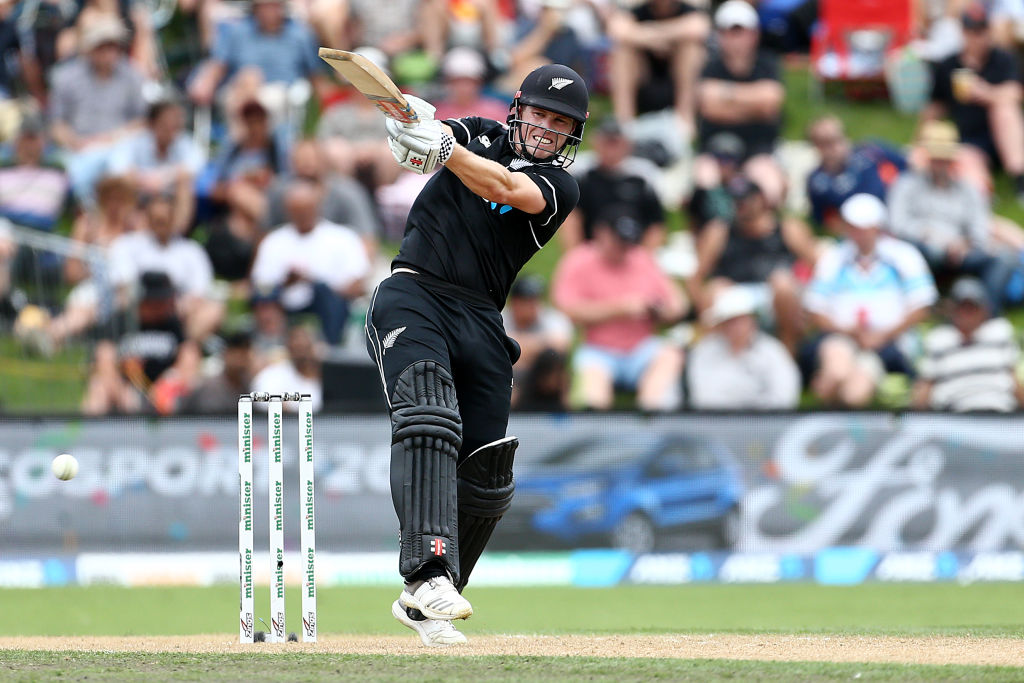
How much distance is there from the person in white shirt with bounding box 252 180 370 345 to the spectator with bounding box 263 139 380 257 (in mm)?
230

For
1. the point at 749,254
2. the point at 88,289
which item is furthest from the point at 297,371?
the point at 749,254

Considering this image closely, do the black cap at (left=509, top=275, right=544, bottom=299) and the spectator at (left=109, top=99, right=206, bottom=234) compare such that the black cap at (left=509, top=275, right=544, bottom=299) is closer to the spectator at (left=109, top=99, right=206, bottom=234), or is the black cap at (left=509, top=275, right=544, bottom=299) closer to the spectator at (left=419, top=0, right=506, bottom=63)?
the spectator at (left=109, top=99, right=206, bottom=234)

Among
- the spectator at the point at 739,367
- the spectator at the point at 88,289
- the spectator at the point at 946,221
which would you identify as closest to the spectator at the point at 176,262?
the spectator at the point at 88,289

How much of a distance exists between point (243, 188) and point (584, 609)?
632 cm

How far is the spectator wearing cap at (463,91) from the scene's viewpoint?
14168 mm

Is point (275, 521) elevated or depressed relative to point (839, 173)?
depressed

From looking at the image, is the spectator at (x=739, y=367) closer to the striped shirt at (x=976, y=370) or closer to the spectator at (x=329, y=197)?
the striped shirt at (x=976, y=370)

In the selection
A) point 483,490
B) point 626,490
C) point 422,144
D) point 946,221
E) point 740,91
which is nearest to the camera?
point 422,144

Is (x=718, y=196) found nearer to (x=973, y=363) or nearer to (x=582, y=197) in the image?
(x=582, y=197)

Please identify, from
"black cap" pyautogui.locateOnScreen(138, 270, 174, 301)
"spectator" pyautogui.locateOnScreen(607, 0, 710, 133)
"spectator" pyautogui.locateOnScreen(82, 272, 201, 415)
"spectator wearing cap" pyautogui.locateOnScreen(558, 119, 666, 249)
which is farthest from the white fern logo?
"spectator" pyautogui.locateOnScreen(607, 0, 710, 133)

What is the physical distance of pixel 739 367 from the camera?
1235 cm

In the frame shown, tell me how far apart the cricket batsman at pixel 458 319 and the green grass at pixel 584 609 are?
1.53m

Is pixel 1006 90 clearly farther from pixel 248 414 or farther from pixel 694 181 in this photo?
pixel 248 414

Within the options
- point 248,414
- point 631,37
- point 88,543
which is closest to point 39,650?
point 248,414
